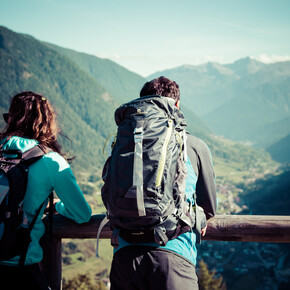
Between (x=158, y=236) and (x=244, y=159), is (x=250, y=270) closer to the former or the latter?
(x=158, y=236)

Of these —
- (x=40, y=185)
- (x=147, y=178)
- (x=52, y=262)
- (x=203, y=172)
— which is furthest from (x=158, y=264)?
(x=52, y=262)

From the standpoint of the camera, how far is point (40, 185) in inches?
82.1

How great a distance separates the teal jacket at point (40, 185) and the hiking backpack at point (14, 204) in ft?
0.15

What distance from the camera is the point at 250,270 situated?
34719mm

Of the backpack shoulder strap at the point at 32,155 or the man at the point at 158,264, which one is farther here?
the backpack shoulder strap at the point at 32,155

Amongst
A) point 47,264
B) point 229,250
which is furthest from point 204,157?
point 229,250

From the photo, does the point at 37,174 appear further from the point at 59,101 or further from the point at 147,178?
the point at 59,101

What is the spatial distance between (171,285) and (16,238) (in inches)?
42.0

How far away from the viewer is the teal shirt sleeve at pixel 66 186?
214cm

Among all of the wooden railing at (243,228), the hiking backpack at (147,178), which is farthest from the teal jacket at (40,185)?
the hiking backpack at (147,178)

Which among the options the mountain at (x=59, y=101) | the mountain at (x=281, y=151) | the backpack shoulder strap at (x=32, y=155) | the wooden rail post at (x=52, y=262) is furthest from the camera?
the mountain at (x=281, y=151)

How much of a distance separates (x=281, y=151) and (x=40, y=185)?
645 feet

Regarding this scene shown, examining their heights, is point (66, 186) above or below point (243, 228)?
above

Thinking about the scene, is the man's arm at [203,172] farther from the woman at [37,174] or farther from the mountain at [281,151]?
the mountain at [281,151]
